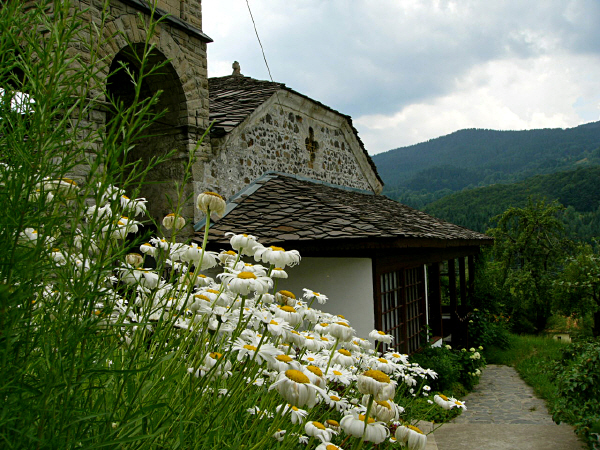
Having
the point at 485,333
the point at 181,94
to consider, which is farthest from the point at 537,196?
the point at 181,94

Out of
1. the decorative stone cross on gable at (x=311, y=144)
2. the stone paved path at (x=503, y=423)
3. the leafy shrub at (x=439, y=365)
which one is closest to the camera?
the stone paved path at (x=503, y=423)

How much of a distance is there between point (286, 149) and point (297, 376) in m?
7.81

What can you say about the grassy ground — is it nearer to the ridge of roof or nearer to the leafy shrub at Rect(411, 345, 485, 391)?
the leafy shrub at Rect(411, 345, 485, 391)

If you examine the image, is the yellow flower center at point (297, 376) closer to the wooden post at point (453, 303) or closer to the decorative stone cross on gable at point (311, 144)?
the decorative stone cross on gable at point (311, 144)

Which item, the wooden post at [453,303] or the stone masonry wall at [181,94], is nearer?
the stone masonry wall at [181,94]

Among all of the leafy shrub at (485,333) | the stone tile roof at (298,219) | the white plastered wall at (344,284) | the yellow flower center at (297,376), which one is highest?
the stone tile roof at (298,219)

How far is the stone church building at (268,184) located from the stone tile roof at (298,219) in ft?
0.05

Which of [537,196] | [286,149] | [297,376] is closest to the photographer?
[297,376]

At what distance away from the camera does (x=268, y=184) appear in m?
8.06

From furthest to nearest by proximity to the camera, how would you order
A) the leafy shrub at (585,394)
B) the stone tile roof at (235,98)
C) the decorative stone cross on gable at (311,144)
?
the decorative stone cross on gable at (311,144) → the stone tile roof at (235,98) → the leafy shrub at (585,394)

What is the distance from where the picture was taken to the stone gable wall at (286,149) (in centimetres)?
738

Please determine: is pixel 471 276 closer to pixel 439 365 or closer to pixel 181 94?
pixel 439 365

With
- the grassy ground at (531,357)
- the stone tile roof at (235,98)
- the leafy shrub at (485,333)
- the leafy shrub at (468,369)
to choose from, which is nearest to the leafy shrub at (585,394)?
the grassy ground at (531,357)

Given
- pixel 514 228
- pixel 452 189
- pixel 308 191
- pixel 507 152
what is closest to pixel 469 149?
pixel 507 152
